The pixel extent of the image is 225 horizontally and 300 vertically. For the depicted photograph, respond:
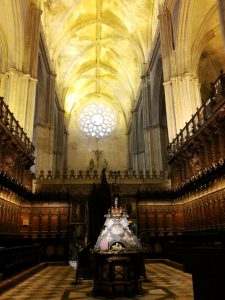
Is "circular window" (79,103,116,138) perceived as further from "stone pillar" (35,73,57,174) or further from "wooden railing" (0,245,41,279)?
"wooden railing" (0,245,41,279)

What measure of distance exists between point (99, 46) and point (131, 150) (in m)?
12.7

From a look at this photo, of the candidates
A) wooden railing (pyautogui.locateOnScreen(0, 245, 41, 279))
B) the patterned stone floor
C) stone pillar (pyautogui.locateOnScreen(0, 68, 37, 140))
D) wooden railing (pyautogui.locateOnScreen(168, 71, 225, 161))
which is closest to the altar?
the patterned stone floor

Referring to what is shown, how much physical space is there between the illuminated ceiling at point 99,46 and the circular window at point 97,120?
1304 millimetres

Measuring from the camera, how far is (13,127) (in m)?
12.5

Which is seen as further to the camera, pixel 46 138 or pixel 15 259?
pixel 46 138

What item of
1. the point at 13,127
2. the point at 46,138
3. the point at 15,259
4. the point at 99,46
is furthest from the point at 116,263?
the point at 99,46

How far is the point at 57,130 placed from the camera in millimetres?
30078

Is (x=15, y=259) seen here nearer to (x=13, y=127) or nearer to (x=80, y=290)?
(x=80, y=290)

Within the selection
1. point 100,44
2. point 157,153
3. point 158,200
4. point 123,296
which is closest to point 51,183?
point 158,200

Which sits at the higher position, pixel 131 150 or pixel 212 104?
pixel 131 150

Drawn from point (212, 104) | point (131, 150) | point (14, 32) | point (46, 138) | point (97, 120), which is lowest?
point (212, 104)

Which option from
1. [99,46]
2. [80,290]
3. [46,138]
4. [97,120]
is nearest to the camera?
[80,290]

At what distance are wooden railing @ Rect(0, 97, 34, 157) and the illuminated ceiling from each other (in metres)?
12.8

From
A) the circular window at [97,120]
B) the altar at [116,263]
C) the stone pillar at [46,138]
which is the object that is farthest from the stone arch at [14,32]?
the circular window at [97,120]
